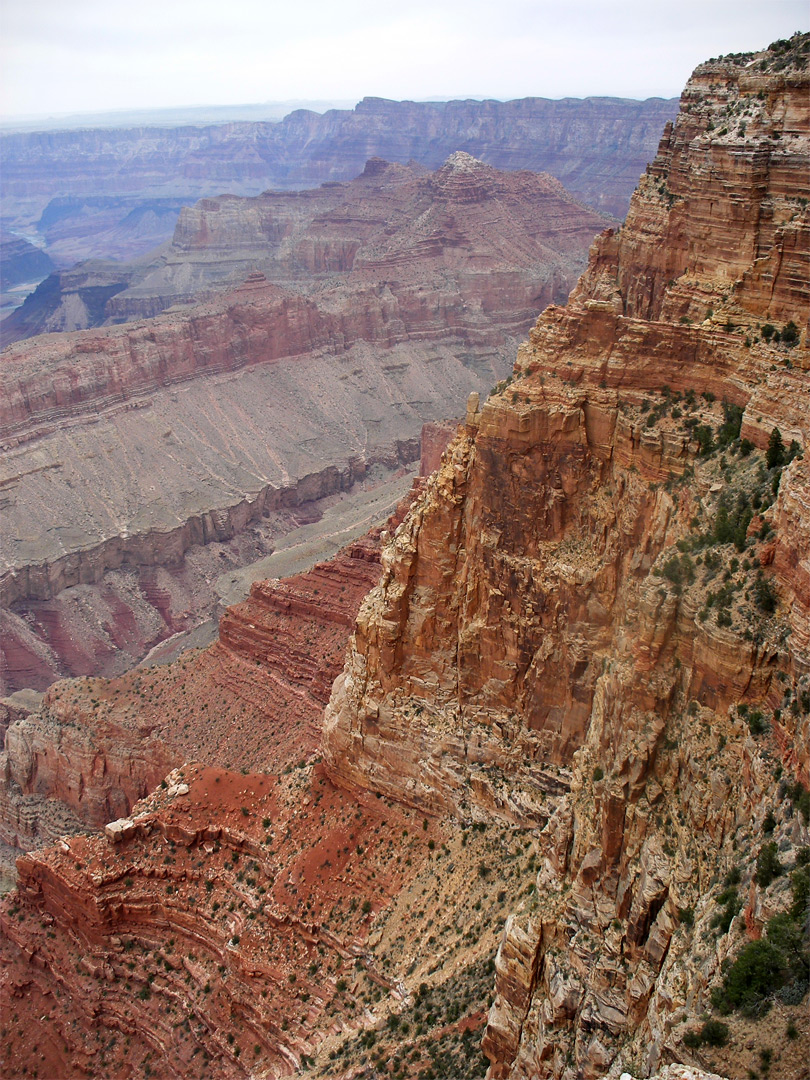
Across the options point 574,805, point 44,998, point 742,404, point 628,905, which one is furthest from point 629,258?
point 44,998

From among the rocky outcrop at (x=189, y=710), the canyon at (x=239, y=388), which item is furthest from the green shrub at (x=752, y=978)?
the canyon at (x=239, y=388)

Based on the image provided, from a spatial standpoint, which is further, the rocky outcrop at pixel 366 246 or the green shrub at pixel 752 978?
the rocky outcrop at pixel 366 246


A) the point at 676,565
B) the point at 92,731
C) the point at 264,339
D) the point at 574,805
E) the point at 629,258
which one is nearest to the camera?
the point at 676,565

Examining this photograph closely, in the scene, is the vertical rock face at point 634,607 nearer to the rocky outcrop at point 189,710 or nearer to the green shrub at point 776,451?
the green shrub at point 776,451

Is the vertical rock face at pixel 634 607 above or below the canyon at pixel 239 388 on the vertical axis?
above

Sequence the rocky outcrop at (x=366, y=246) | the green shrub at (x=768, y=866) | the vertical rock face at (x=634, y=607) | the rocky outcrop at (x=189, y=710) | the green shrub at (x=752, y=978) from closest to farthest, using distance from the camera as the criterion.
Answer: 1. the green shrub at (x=752, y=978)
2. the green shrub at (x=768, y=866)
3. the vertical rock face at (x=634, y=607)
4. the rocky outcrop at (x=189, y=710)
5. the rocky outcrop at (x=366, y=246)

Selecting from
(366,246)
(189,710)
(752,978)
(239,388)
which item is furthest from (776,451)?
(366,246)

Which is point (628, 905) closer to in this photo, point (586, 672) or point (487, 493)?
point (586, 672)
